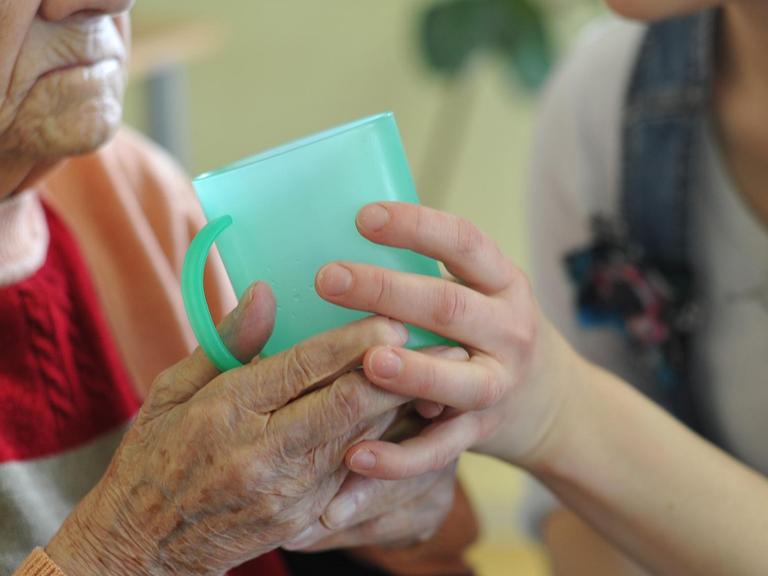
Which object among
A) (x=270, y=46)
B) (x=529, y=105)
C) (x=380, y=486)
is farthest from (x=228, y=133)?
(x=380, y=486)

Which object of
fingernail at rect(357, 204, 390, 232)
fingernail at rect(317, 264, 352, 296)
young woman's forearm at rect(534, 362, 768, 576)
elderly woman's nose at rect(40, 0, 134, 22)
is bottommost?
young woman's forearm at rect(534, 362, 768, 576)

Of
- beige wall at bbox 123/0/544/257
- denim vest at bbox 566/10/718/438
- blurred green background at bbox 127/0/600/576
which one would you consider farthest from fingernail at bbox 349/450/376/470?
beige wall at bbox 123/0/544/257

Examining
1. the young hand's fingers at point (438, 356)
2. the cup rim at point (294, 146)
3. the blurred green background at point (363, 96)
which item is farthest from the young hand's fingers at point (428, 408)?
the blurred green background at point (363, 96)

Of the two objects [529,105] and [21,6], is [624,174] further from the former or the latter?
[529,105]

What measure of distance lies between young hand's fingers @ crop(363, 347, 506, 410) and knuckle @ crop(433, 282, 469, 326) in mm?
27

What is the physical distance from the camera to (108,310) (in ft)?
3.39

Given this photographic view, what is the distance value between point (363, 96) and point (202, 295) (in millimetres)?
2333

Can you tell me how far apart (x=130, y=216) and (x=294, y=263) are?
0.41 metres

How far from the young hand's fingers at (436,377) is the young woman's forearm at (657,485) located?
20 centimetres

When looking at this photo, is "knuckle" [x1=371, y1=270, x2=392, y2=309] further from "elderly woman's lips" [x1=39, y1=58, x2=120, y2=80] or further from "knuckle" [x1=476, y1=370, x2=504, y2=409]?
"elderly woman's lips" [x1=39, y1=58, x2=120, y2=80]

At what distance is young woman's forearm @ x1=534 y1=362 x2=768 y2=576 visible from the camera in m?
0.96

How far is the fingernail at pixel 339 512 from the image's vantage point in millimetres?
815

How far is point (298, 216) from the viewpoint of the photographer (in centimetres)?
69

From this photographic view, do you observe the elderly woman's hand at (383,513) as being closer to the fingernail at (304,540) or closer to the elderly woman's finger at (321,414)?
the fingernail at (304,540)
